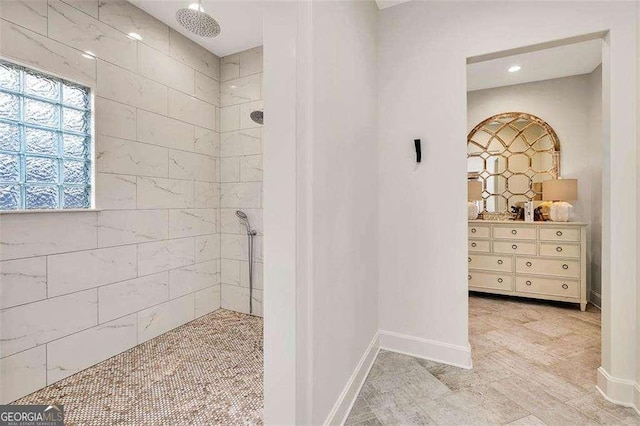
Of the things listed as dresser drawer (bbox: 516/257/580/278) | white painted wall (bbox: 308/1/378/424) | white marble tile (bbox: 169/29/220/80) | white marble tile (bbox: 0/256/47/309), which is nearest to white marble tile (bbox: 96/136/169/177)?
white marble tile (bbox: 0/256/47/309)

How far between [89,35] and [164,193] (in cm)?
126

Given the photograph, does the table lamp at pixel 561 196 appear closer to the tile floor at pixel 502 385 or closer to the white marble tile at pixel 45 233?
the tile floor at pixel 502 385

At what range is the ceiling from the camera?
7.78 feet

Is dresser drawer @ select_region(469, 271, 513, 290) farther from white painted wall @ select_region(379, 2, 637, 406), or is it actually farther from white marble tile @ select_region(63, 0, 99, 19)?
white marble tile @ select_region(63, 0, 99, 19)

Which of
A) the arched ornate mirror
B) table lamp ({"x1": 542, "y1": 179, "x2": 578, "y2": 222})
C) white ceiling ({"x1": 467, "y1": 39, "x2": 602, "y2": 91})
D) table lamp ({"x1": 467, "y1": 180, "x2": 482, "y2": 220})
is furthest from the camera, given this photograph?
table lamp ({"x1": 467, "y1": 180, "x2": 482, "y2": 220})

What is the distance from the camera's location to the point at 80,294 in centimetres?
204

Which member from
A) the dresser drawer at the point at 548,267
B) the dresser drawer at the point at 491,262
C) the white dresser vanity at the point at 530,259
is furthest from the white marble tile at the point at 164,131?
the dresser drawer at the point at 548,267

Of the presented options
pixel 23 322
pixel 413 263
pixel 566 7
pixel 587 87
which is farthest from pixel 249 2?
pixel 587 87

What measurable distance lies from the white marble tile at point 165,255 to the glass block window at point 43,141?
60cm

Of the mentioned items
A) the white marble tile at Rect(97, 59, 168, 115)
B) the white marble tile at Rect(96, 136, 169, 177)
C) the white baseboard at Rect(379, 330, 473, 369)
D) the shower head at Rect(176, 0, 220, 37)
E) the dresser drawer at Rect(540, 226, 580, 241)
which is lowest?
the white baseboard at Rect(379, 330, 473, 369)

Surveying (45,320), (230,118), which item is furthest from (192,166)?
(45,320)

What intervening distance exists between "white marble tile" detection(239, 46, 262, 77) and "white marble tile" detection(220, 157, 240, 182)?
0.92 metres

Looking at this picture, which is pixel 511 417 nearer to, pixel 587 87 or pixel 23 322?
pixel 23 322

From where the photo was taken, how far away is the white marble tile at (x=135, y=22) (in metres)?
2.23
